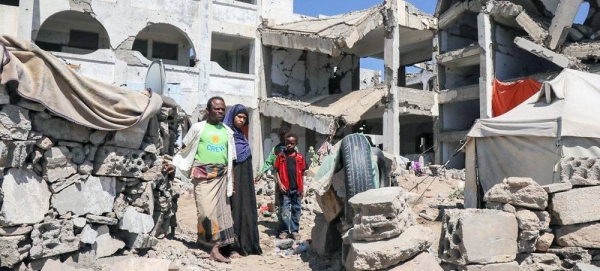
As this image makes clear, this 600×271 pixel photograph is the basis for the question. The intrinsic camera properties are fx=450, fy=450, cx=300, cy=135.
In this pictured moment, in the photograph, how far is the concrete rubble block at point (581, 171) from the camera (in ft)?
14.4

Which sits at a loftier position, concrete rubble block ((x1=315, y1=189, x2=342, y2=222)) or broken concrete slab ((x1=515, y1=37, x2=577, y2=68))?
broken concrete slab ((x1=515, y1=37, x2=577, y2=68))

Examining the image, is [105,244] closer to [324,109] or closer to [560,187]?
[560,187]

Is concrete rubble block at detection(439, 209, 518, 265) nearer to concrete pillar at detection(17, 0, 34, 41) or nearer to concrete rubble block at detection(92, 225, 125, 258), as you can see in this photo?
concrete rubble block at detection(92, 225, 125, 258)

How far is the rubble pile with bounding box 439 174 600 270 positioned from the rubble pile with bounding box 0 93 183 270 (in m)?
2.85

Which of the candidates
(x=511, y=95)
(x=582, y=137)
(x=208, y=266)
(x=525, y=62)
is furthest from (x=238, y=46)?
(x=208, y=266)

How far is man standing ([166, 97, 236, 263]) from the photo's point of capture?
15.1 ft

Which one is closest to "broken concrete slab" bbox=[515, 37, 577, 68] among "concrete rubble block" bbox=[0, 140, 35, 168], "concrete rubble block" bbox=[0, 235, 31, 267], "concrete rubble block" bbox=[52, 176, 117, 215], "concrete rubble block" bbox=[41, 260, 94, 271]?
"concrete rubble block" bbox=[52, 176, 117, 215]

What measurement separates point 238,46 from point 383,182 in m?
13.7

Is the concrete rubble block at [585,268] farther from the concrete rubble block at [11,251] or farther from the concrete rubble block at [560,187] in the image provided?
the concrete rubble block at [11,251]

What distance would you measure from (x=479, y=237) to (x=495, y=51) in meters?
14.2

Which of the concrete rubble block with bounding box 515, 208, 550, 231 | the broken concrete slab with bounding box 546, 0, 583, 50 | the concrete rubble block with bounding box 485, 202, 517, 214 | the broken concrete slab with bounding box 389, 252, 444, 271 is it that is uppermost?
the broken concrete slab with bounding box 546, 0, 583, 50

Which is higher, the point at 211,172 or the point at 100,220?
the point at 211,172

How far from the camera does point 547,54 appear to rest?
1416cm

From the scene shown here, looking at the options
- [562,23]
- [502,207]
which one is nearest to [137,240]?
[502,207]
